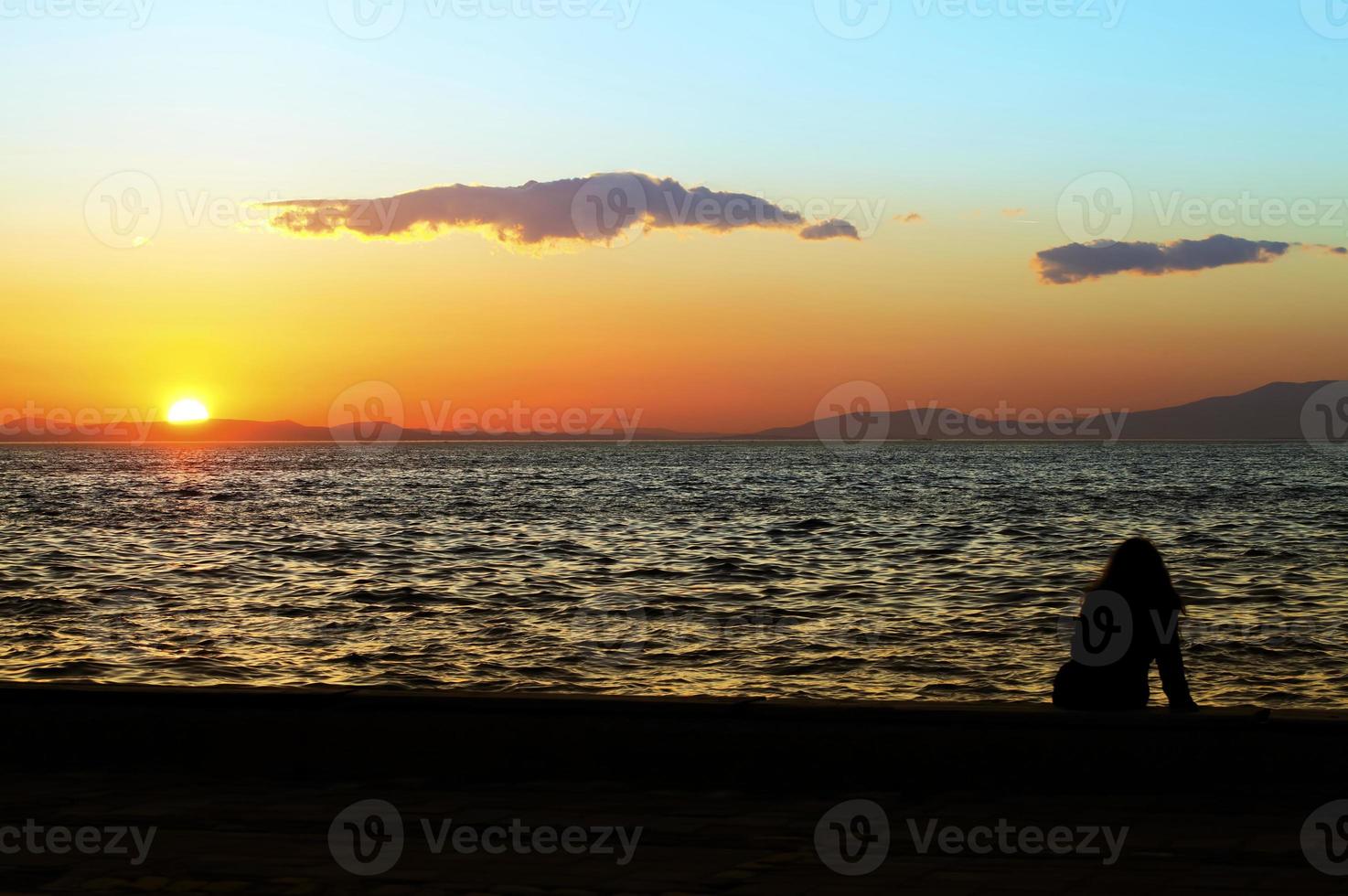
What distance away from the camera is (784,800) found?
245 inches

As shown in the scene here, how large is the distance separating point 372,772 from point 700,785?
173 cm

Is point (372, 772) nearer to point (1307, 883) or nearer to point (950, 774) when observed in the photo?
point (950, 774)

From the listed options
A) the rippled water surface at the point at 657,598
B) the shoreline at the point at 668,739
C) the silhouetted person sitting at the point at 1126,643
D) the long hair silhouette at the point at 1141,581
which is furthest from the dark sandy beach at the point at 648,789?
the rippled water surface at the point at 657,598

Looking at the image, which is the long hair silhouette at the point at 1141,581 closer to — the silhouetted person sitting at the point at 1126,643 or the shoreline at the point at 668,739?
the silhouetted person sitting at the point at 1126,643

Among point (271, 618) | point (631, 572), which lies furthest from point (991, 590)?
point (271, 618)

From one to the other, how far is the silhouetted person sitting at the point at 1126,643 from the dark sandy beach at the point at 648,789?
1.80ft

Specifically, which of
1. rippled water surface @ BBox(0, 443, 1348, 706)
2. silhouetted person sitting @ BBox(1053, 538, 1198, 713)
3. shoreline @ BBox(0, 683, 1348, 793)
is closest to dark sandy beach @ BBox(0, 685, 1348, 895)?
shoreline @ BBox(0, 683, 1348, 793)

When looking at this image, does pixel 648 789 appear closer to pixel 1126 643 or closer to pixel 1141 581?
pixel 1126 643

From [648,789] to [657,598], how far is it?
671 inches

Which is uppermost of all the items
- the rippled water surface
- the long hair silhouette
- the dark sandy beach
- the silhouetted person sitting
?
the long hair silhouette

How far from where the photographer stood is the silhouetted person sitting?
695 cm

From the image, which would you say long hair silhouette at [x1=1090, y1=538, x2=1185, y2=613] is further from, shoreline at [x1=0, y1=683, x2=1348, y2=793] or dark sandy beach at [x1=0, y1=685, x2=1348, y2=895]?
dark sandy beach at [x1=0, y1=685, x2=1348, y2=895]

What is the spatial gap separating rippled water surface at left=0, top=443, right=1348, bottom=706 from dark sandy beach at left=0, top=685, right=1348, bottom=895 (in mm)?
7482

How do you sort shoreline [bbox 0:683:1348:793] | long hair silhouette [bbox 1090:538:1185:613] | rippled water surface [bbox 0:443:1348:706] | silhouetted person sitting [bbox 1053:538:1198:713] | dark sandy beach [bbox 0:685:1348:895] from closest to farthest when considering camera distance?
1. dark sandy beach [bbox 0:685:1348:895]
2. shoreline [bbox 0:683:1348:793]
3. silhouetted person sitting [bbox 1053:538:1198:713]
4. long hair silhouette [bbox 1090:538:1185:613]
5. rippled water surface [bbox 0:443:1348:706]
